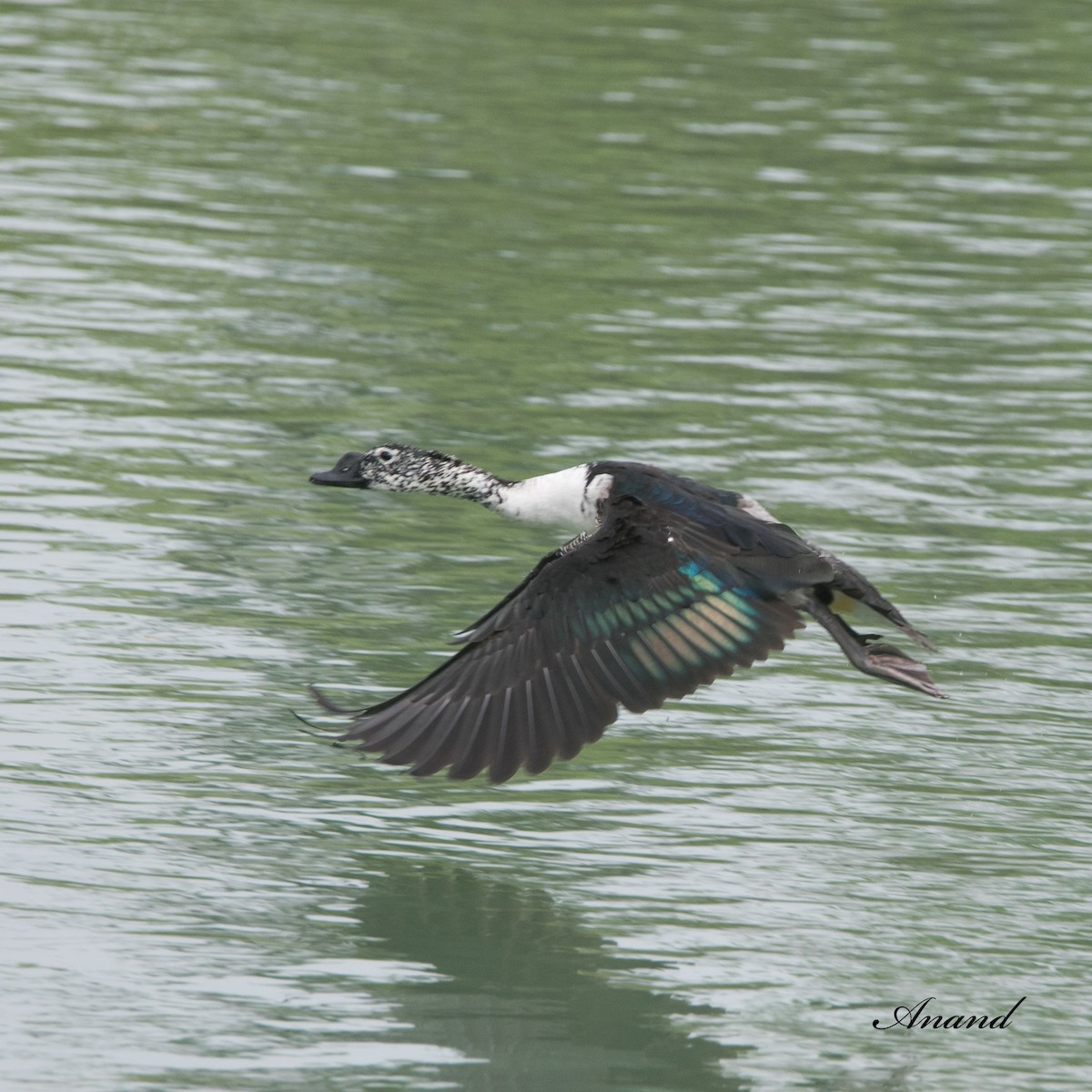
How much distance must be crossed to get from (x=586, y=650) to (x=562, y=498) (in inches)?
51.1

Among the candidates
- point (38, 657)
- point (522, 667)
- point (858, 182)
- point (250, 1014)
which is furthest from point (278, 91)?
point (250, 1014)

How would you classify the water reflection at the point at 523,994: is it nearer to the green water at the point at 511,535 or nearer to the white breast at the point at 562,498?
the green water at the point at 511,535

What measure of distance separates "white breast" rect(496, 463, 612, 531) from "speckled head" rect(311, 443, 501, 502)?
0.46 m

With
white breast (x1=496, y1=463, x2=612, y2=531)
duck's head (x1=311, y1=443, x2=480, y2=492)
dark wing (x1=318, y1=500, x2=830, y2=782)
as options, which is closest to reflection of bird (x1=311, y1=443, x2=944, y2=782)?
dark wing (x1=318, y1=500, x2=830, y2=782)

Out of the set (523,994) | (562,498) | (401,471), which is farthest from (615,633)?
(401,471)

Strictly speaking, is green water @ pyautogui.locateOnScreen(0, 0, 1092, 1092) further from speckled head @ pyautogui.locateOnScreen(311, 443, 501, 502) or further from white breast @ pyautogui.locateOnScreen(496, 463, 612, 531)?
white breast @ pyautogui.locateOnScreen(496, 463, 612, 531)

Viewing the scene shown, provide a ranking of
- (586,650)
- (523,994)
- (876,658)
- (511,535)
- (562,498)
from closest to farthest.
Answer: (523,994) < (586,650) < (876,658) < (562,498) < (511,535)

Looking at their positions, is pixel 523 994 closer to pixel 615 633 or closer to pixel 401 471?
pixel 615 633

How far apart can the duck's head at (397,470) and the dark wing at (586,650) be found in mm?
1913

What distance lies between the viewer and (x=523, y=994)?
23.9 feet

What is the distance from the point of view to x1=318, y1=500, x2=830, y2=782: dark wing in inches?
318

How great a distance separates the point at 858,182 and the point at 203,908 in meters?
13.2

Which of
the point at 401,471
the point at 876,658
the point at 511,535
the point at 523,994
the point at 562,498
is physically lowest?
the point at 511,535

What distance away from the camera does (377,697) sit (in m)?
9.49
